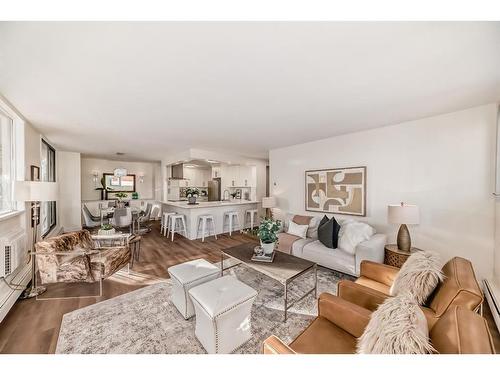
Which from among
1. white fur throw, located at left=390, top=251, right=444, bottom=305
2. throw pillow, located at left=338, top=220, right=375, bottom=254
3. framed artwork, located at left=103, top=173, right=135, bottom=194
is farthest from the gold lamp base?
framed artwork, located at left=103, top=173, right=135, bottom=194

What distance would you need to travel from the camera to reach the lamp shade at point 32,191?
7.25 ft

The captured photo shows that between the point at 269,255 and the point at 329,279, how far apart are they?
3.62 ft

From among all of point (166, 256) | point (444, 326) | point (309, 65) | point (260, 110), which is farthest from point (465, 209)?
point (166, 256)

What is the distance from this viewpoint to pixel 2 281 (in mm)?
2141

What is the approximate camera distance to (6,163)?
8.64 ft

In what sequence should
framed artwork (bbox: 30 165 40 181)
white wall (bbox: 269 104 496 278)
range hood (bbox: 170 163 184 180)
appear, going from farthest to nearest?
1. range hood (bbox: 170 163 184 180)
2. framed artwork (bbox: 30 165 40 181)
3. white wall (bbox: 269 104 496 278)

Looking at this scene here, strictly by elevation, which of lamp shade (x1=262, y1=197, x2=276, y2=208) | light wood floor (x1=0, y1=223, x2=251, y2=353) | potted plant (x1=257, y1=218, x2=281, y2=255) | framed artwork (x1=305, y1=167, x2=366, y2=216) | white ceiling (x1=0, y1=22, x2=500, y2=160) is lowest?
light wood floor (x1=0, y1=223, x2=251, y2=353)

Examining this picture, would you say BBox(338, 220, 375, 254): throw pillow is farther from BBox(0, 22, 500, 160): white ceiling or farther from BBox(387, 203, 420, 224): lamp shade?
BBox(0, 22, 500, 160): white ceiling

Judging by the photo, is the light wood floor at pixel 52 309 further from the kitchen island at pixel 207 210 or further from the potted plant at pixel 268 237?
the potted plant at pixel 268 237

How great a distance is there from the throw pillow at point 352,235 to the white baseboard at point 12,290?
4.13m

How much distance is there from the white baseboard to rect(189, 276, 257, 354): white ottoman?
2.14 m

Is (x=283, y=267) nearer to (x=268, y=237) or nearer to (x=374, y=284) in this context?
(x=268, y=237)

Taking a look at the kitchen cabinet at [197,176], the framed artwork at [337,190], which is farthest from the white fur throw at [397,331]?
the kitchen cabinet at [197,176]

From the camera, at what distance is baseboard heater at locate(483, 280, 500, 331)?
1911 millimetres
